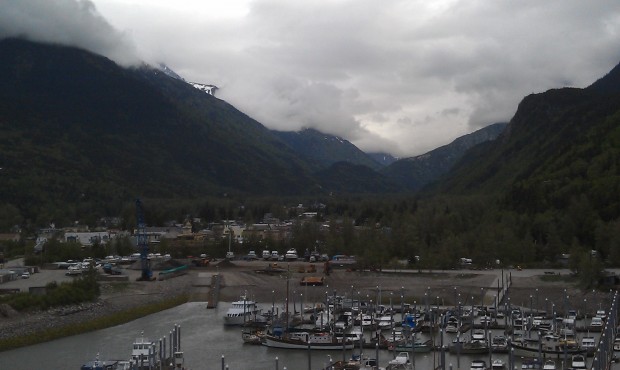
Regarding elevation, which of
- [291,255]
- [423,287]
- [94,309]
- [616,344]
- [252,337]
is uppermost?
[291,255]

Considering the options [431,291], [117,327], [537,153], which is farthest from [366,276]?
[537,153]

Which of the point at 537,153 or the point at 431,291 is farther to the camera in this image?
the point at 537,153

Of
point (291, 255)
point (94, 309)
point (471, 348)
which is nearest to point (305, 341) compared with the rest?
point (471, 348)

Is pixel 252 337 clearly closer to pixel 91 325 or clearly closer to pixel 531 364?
pixel 91 325

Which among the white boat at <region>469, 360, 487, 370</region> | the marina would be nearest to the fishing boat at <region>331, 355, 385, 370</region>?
the marina

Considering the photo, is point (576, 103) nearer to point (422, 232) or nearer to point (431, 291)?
point (422, 232)

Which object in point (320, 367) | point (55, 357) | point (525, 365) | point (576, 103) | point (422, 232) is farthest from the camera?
point (576, 103)

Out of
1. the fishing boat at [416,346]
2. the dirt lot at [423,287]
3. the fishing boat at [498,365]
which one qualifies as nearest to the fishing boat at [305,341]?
the fishing boat at [416,346]
